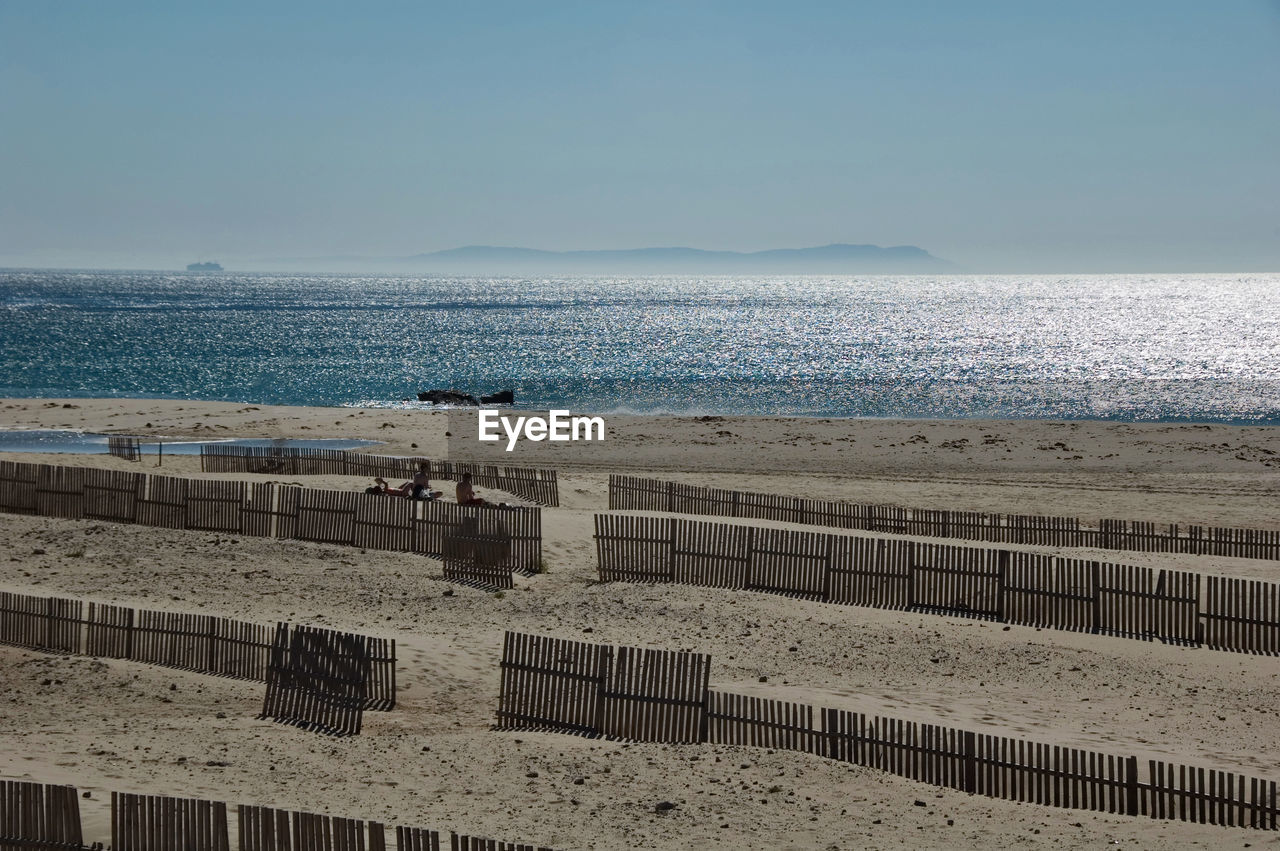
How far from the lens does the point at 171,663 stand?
1547 centimetres

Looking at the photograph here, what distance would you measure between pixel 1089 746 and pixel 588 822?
5.79 meters

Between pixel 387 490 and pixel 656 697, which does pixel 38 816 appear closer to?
pixel 656 697

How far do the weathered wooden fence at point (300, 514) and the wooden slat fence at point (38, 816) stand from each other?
11031mm

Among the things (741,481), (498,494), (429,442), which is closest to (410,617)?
(498,494)

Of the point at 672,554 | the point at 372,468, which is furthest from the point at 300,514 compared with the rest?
the point at 372,468

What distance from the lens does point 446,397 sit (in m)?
66.9

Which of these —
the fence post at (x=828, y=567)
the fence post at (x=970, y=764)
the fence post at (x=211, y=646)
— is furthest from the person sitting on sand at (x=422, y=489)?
the fence post at (x=970, y=764)

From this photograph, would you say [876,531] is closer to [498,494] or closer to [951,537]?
[951,537]

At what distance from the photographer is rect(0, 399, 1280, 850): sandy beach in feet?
35.4

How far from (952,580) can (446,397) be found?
50.5 m

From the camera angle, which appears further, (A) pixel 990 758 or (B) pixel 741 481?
(B) pixel 741 481

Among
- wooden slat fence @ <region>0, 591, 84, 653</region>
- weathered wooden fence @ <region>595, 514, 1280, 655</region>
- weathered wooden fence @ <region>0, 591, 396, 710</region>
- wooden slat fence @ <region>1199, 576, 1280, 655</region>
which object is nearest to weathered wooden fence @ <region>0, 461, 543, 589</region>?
weathered wooden fence @ <region>595, 514, 1280, 655</region>

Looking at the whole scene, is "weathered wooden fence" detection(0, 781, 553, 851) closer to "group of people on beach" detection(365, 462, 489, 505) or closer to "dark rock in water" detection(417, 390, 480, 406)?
"group of people on beach" detection(365, 462, 489, 505)

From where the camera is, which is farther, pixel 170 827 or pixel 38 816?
pixel 38 816
